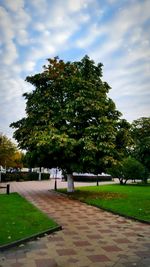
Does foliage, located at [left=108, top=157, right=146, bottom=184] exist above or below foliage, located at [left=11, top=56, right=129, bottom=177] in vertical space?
below

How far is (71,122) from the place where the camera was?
77.2 feet

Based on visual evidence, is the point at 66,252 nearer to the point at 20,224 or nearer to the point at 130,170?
the point at 20,224

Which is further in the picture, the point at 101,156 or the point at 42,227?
the point at 101,156

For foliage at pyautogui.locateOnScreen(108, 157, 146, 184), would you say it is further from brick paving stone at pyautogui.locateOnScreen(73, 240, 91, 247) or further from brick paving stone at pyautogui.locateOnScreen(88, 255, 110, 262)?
brick paving stone at pyautogui.locateOnScreen(88, 255, 110, 262)

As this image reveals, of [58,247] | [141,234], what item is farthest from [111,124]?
[58,247]

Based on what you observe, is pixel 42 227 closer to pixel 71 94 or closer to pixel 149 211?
pixel 149 211

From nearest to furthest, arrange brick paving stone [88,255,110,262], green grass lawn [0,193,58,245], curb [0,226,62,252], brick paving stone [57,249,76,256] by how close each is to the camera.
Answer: brick paving stone [88,255,110,262] < brick paving stone [57,249,76,256] < curb [0,226,62,252] < green grass lawn [0,193,58,245]

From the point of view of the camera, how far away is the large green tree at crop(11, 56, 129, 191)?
22219mm

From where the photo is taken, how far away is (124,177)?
44625mm

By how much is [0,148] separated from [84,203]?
90.0ft

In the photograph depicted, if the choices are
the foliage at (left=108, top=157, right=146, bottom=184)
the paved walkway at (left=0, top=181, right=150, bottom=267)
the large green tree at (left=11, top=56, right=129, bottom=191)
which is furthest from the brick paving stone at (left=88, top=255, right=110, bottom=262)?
the foliage at (left=108, top=157, right=146, bottom=184)

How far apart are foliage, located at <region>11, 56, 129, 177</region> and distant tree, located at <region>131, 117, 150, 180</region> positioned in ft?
73.4

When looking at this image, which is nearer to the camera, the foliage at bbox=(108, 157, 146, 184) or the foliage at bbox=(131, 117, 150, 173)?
the foliage at bbox=(108, 157, 146, 184)

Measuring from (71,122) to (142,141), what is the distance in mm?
26853
